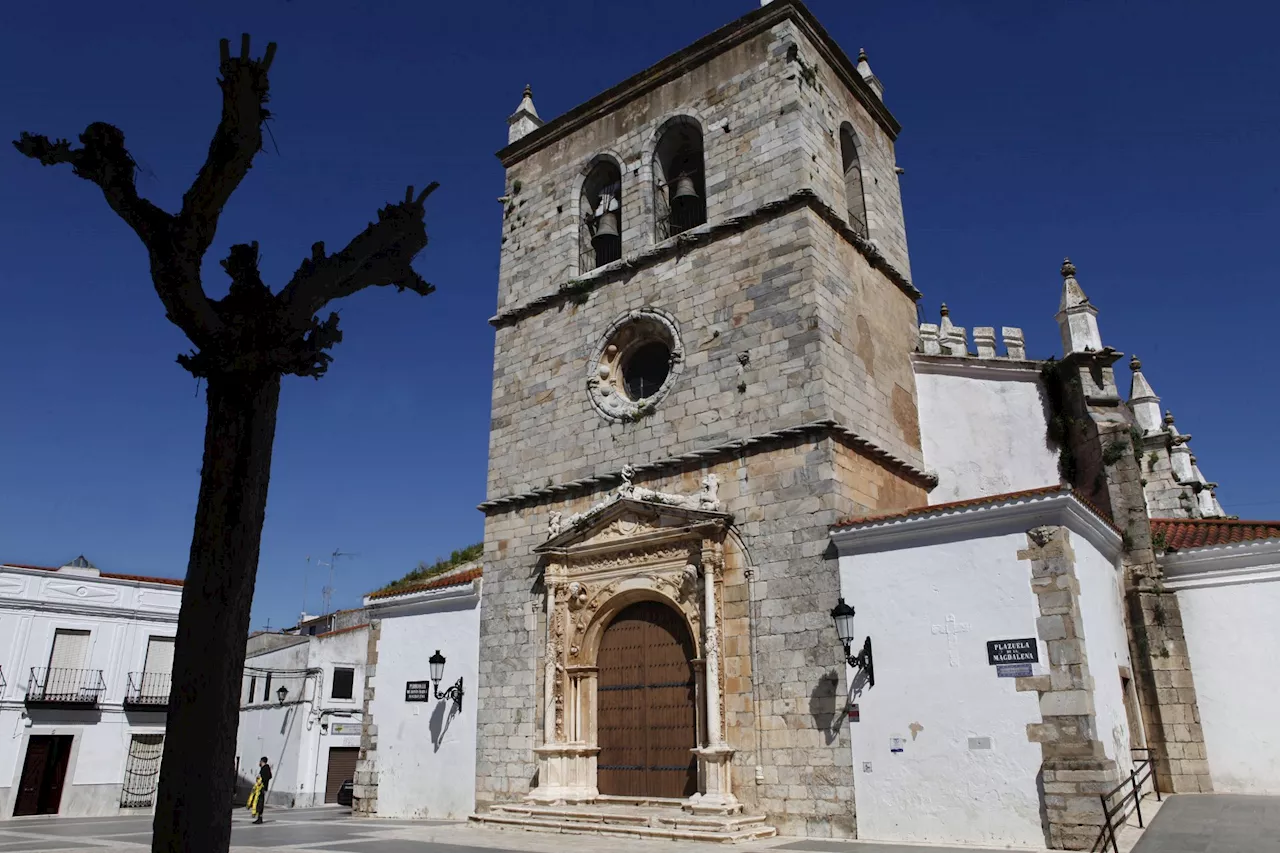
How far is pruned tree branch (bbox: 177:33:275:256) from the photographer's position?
463cm

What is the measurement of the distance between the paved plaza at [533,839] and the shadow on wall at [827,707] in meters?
1.24

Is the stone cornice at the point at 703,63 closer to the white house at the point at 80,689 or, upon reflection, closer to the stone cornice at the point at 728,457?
the stone cornice at the point at 728,457

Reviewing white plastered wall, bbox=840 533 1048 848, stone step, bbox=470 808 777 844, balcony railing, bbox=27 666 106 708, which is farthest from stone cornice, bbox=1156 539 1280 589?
balcony railing, bbox=27 666 106 708

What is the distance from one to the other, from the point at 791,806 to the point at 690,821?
4.09ft

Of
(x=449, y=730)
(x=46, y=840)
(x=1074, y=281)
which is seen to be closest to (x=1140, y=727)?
(x=1074, y=281)

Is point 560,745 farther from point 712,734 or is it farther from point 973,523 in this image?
point 973,523

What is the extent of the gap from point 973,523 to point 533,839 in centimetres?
669

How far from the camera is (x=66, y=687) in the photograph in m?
20.7

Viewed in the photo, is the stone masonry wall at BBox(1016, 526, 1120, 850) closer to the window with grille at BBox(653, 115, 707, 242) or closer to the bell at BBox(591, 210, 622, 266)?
the window with grille at BBox(653, 115, 707, 242)

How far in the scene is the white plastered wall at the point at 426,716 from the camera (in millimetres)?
14820

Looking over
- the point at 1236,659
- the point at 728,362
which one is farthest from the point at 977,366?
the point at 1236,659

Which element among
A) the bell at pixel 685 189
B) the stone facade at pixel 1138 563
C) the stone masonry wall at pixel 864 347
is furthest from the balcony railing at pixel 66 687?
the stone facade at pixel 1138 563

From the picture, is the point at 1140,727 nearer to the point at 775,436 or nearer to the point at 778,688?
the point at 778,688

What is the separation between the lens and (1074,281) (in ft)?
51.6
